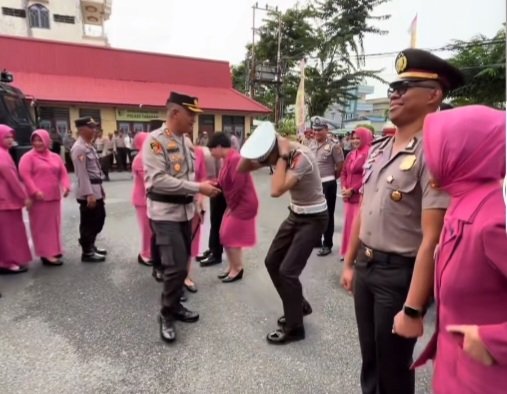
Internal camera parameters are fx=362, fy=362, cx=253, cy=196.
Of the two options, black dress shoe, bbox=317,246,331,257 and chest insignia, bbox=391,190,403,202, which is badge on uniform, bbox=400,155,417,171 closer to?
chest insignia, bbox=391,190,403,202

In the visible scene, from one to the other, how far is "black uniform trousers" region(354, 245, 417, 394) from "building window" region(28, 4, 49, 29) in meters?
32.1

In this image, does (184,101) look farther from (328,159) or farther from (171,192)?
(328,159)

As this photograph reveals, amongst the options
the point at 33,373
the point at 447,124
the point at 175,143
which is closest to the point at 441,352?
the point at 447,124

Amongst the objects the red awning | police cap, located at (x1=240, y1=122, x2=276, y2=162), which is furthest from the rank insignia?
the red awning

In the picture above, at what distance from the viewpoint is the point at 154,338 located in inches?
110

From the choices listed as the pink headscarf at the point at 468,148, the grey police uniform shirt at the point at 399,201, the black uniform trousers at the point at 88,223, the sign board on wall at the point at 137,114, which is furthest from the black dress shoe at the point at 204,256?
the sign board on wall at the point at 137,114

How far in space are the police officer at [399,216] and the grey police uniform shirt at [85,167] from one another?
344cm

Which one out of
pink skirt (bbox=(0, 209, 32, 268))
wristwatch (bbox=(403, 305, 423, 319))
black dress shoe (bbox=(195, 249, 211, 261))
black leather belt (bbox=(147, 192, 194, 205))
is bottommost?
black dress shoe (bbox=(195, 249, 211, 261))

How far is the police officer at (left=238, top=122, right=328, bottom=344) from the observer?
2.57 meters

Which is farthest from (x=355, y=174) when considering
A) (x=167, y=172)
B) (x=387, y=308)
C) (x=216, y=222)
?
(x=387, y=308)

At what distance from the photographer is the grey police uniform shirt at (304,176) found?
8.36 ft

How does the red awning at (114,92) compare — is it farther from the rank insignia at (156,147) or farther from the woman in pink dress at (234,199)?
the rank insignia at (156,147)

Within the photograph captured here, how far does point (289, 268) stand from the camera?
2654mm

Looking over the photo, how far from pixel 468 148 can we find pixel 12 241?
441cm
